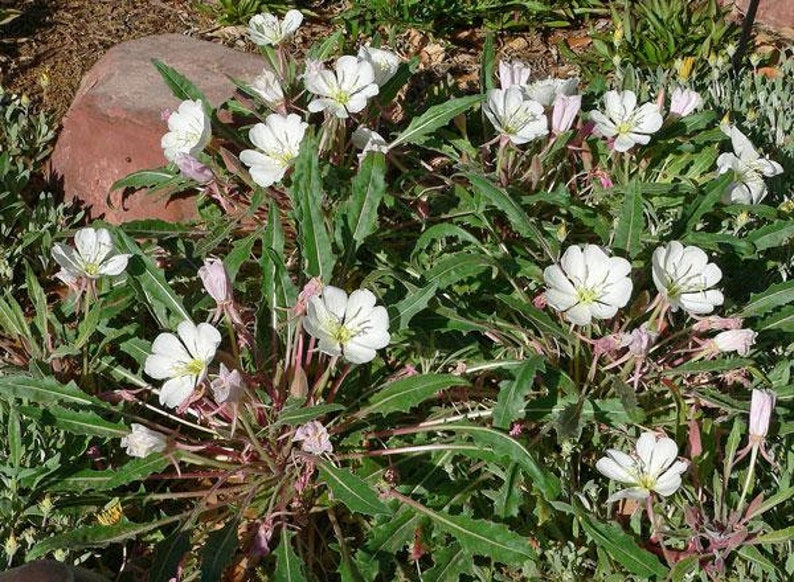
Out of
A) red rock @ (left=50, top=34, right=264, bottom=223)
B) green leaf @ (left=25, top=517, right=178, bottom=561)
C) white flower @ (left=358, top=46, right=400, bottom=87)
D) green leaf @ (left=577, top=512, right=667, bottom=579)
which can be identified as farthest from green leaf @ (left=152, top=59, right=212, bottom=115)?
green leaf @ (left=577, top=512, right=667, bottom=579)

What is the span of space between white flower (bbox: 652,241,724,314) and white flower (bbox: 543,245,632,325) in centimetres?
9

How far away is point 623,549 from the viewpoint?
2.34 metres

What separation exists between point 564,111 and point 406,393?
3.41ft

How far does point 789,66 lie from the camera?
13.0 feet

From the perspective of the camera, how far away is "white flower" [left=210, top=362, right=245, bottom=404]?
7.27ft

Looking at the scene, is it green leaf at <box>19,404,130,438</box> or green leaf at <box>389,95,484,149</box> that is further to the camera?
green leaf at <box>389,95,484,149</box>

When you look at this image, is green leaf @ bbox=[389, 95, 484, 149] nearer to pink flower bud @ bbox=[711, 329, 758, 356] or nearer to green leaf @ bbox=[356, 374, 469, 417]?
green leaf @ bbox=[356, 374, 469, 417]

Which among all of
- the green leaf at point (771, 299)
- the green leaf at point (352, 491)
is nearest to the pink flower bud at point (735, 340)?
the green leaf at point (771, 299)

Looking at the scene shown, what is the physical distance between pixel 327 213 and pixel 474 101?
1.76 feet

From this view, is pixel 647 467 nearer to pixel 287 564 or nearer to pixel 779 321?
pixel 779 321

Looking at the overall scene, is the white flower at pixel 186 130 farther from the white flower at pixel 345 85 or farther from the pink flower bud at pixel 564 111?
the pink flower bud at pixel 564 111

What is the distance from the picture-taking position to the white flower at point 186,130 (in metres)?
3.03

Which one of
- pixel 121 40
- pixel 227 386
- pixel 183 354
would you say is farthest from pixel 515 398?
pixel 121 40

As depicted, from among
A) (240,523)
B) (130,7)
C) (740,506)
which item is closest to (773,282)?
(740,506)
